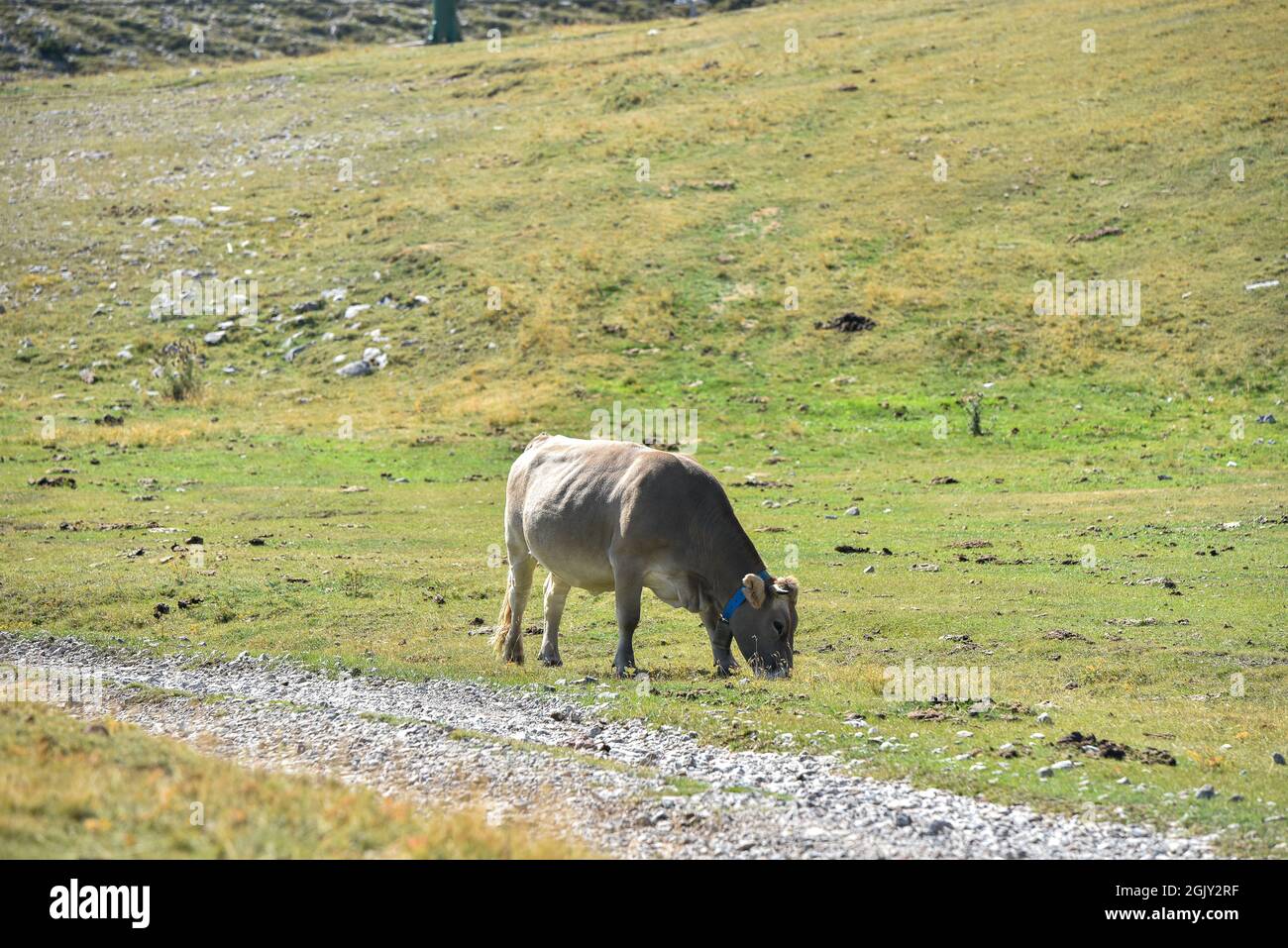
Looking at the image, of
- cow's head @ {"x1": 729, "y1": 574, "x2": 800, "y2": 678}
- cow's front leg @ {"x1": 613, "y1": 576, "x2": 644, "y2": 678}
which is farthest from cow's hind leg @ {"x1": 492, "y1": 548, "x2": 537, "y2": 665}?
cow's head @ {"x1": 729, "y1": 574, "x2": 800, "y2": 678}

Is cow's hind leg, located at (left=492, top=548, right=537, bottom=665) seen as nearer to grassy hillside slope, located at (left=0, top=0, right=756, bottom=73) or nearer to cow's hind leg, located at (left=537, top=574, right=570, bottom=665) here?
cow's hind leg, located at (left=537, top=574, right=570, bottom=665)

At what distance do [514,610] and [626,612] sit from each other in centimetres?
259

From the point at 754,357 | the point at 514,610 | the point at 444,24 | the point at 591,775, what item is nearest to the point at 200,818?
the point at 591,775

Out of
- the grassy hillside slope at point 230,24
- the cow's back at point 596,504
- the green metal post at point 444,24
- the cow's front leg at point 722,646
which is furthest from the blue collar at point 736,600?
the grassy hillside slope at point 230,24

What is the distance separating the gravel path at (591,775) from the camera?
437 inches

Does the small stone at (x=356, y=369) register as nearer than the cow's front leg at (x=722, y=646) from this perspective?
No

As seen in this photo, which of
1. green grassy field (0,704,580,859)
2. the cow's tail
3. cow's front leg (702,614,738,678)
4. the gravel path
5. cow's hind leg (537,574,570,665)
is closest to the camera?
green grassy field (0,704,580,859)

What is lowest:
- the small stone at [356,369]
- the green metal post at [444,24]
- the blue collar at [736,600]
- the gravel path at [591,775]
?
the gravel path at [591,775]

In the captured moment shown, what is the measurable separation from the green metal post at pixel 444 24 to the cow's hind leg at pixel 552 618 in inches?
3820

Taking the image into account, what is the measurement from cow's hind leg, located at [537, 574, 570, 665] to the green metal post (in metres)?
97.0

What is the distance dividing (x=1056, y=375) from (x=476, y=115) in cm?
4442

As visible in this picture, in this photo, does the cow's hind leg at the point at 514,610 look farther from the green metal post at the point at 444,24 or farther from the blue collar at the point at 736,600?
the green metal post at the point at 444,24

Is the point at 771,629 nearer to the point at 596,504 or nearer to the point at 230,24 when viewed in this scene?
the point at 596,504

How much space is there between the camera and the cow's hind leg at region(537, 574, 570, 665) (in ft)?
63.8
